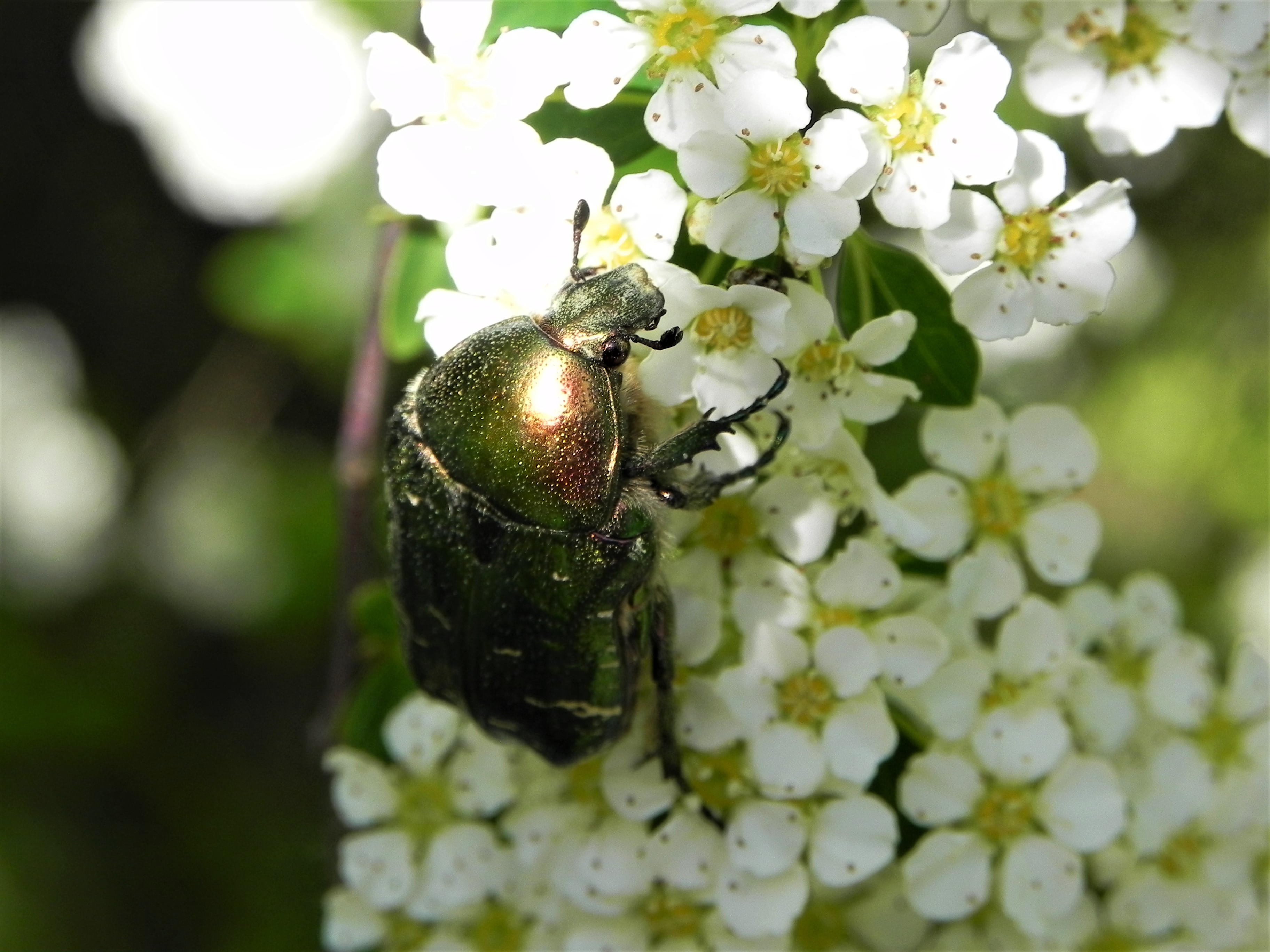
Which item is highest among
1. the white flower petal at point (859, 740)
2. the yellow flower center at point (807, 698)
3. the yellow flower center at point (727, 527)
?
the yellow flower center at point (727, 527)

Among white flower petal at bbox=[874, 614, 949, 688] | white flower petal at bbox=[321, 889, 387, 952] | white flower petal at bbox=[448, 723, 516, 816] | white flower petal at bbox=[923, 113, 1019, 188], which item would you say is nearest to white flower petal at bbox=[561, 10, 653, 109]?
white flower petal at bbox=[923, 113, 1019, 188]

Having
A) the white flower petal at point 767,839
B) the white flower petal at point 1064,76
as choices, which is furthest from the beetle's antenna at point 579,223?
the white flower petal at point 767,839

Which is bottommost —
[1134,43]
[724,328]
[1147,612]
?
[1147,612]

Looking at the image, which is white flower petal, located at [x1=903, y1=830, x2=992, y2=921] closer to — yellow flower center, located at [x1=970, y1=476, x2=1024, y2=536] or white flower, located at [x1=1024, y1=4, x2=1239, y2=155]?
yellow flower center, located at [x1=970, y1=476, x2=1024, y2=536]

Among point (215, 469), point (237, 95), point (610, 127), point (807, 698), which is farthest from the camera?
point (215, 469)

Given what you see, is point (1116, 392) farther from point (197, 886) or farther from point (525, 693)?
point (197, 886)

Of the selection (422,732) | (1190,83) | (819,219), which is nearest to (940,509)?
(819,219)

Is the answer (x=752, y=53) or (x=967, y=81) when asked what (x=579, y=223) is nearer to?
(x=752, y=53)

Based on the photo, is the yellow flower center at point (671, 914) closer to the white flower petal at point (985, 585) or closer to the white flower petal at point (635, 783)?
the white flower petal at point (635, 783)

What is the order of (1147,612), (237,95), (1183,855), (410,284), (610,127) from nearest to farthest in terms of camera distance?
1. (610,127)
2. (410,284)
3. (1183,855)
4. (1147,612)
5. (237,95)
